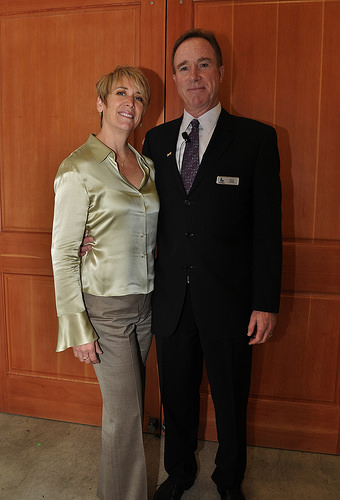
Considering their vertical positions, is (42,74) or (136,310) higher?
(42,74)

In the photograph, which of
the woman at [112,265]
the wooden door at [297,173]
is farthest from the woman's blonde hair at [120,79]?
the wooden door at [297,173]

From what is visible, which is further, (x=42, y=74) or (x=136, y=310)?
(x=42, y=74)

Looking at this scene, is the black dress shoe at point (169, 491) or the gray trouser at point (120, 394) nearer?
the gray trouser at point (120, 394)

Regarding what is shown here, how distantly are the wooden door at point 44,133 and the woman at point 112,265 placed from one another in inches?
31.2

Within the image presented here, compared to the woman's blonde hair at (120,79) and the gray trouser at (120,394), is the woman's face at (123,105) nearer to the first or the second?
the woman's blonde hair at (120,79)

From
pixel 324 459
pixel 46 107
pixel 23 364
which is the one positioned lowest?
pixel 324 459

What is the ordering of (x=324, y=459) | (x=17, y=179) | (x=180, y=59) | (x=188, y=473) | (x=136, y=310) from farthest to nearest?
(x=17, y=179) → (x=324, y=459) → (x=188, y=473) → (x=180, y=59) → (x=136, y=310)

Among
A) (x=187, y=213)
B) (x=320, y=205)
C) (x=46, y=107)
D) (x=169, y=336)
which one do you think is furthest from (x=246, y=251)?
(x=46, y=107)

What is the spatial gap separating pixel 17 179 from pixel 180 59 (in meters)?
1.25

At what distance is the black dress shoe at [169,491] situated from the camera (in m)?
1.93

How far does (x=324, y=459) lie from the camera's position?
232 centimetres

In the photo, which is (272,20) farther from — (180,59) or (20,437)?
(20,437)

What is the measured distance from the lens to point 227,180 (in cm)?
170

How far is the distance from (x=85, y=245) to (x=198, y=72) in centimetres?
82
